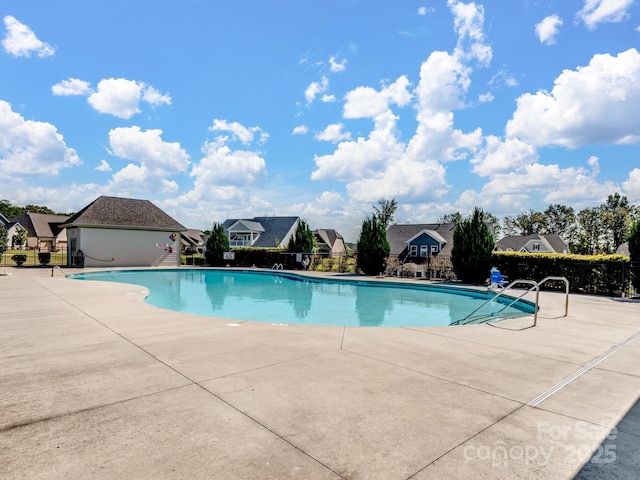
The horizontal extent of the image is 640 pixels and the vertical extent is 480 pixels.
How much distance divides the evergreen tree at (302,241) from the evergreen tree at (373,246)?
5.47m

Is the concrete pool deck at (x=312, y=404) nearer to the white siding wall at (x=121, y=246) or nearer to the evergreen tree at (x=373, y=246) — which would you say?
the evergreen tree at (x=373, y=246)

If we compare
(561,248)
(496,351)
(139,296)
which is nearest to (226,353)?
(496,351)

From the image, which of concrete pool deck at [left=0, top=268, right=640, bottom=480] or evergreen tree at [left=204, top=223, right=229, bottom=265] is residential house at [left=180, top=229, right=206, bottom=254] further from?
concrete pool deck at [left=0, top=268, right=640, bottom=480]

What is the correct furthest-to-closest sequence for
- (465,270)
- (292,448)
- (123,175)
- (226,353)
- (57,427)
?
1. (123,175)
2. (465,270)
3. (226,353)
4. (57,427)
5. (292,448)

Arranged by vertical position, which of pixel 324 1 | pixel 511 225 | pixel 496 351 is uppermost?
pixel 324 1

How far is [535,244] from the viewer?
41.9 metres

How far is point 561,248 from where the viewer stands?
4259cm

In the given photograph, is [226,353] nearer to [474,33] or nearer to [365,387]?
[365,387]

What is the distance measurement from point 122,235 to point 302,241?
12.8m

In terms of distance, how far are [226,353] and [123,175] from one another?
25.0m

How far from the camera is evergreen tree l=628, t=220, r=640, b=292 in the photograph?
1253 centimetres

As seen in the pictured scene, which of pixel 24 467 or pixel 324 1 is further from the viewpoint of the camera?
pixel 324 1

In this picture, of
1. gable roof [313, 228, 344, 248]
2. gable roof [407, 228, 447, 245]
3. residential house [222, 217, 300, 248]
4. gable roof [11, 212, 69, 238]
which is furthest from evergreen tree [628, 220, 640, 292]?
gable roof [11, 212, 69, 238]

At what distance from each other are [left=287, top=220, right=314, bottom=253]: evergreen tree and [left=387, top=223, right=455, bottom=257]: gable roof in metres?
14.2
